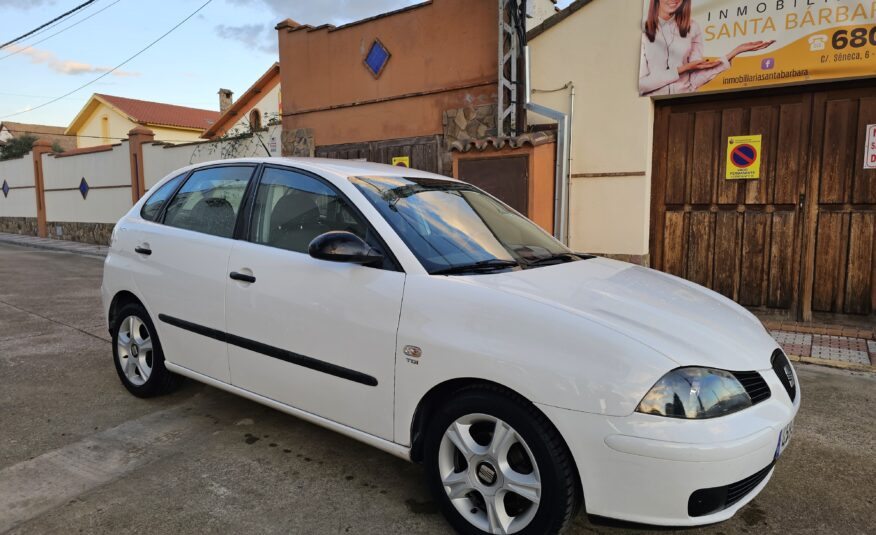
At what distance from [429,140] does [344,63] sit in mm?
2271

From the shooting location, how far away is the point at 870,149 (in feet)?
19.8

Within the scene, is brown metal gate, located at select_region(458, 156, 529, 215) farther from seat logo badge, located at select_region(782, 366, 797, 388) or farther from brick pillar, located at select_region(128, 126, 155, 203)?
brick pillar, located at select_region(128, 126, 155, 203)

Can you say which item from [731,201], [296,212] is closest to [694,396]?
[296,212]

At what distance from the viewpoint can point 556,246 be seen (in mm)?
3559

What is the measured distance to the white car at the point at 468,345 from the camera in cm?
208

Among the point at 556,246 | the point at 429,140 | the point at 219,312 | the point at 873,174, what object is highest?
the point at 429,140

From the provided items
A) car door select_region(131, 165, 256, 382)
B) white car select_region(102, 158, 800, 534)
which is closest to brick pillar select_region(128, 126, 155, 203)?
car door select_region(131, 165, 256, 382)

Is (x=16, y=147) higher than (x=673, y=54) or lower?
higher

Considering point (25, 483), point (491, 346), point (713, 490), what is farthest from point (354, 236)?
point (25, 483)

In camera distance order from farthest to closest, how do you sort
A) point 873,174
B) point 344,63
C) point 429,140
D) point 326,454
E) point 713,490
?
point 344,63
point 429,140
point 873,174
point 326,454
point 713,490

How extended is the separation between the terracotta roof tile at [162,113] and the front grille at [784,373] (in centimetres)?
3337

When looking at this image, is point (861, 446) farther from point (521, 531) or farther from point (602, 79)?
point (602, 79)

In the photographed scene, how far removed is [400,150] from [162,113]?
30224 millimetres

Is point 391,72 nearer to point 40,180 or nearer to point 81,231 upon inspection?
point 81,231
